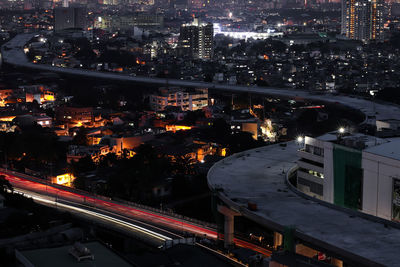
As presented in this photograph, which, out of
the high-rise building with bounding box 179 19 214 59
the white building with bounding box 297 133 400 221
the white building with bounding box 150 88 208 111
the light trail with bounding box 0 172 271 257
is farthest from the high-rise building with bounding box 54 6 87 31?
the white building with bounding box 297 133 400 221

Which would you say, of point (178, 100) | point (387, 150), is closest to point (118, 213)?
point (387, 150)

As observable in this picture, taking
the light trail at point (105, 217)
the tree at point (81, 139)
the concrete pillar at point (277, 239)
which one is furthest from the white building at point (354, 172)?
the tree at point (81, 139)

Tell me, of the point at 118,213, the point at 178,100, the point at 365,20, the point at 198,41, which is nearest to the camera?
the point at 118,213

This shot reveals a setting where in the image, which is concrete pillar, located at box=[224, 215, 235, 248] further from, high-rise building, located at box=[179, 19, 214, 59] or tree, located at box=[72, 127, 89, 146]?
high-rise building, located at box=[179, 19, 214, 59]

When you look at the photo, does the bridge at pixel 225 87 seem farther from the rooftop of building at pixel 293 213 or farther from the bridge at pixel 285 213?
the rooftop of building at pixel 293 213

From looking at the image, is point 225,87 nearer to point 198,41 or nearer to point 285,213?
point 198,41
